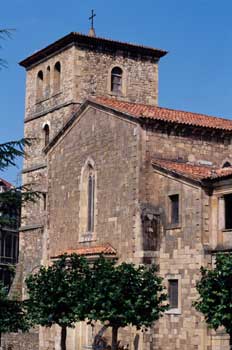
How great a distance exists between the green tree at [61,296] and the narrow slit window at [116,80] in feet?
57.9

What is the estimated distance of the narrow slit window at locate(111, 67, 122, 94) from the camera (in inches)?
1741

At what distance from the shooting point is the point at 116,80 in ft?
146

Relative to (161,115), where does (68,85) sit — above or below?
above

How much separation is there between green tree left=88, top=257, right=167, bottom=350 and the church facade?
206cm

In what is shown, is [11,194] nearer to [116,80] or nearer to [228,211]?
[228,211]

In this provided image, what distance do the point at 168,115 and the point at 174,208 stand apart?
5338 mm

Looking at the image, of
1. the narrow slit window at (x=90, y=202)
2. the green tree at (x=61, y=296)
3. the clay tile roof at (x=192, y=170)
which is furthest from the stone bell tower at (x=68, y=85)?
the green tree at (x=61, y=296)

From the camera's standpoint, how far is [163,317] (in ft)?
93.5

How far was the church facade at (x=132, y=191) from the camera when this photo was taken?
27469mm

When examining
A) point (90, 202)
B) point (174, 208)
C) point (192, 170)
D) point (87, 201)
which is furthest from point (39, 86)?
point (174, 208)

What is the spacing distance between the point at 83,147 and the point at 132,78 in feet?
36.5

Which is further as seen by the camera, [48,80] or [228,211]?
[48,80]

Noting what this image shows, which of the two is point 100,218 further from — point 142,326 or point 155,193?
point 142,326

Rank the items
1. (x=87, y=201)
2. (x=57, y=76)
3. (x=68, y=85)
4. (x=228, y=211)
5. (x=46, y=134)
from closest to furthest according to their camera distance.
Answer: (x=228, y=211)
(x=87, y=201)
(x=68, y=85)
(x=46, y=134)
(x=57, y=76)
